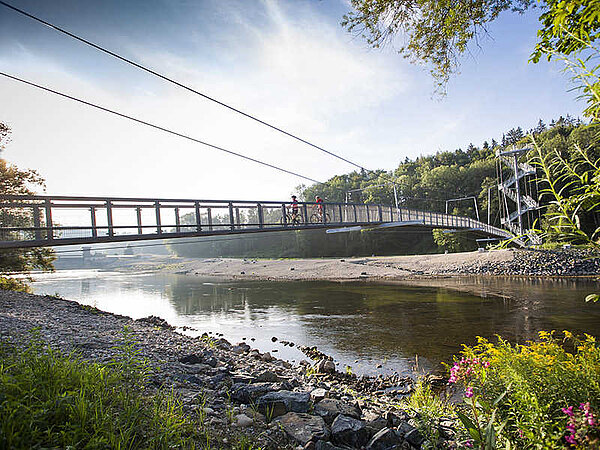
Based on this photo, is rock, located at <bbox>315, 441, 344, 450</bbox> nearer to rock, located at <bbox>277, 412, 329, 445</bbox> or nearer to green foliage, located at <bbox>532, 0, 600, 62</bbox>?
rock, located at <bbox>277, 412, 329, 445</bbox>

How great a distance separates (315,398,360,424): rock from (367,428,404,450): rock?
57cm

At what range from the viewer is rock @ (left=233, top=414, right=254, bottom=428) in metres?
3.31

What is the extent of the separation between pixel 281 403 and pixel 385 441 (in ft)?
3.81

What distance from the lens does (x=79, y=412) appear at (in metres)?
2.58

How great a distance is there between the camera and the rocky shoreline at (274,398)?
328cm

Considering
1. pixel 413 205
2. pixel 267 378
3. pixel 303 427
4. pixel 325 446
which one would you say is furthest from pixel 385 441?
pixel 413 205

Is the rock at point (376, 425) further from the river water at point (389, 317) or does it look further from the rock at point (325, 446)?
the river water at point (389, 317)

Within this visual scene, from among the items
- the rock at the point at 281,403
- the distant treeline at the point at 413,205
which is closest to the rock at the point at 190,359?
the rock at the point at 281,403

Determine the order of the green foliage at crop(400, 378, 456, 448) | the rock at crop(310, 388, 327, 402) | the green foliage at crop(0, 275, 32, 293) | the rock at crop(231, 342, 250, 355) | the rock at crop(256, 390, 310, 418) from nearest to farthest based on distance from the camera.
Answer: the green foliage at crop(400, 378, 456, 448) < the rock at crop(256, 390, 310, 418) < the rock at crop(310, 388, 327, 402) < the rock at crop(231, 342, 250, 355) < the green foliage at crop(0, 275, 32, 293)

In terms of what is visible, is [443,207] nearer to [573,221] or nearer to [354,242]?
[354,242]

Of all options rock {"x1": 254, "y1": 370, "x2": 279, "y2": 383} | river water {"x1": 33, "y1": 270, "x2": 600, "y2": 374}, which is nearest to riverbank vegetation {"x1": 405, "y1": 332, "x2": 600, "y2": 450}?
rock {"x1": 254, "y1": 370, "x2": 279, "y2": 383}

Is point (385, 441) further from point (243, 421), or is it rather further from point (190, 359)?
point (190, 359)

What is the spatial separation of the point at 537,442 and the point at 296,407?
92.0 inches

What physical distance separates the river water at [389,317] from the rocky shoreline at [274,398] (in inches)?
62.7
